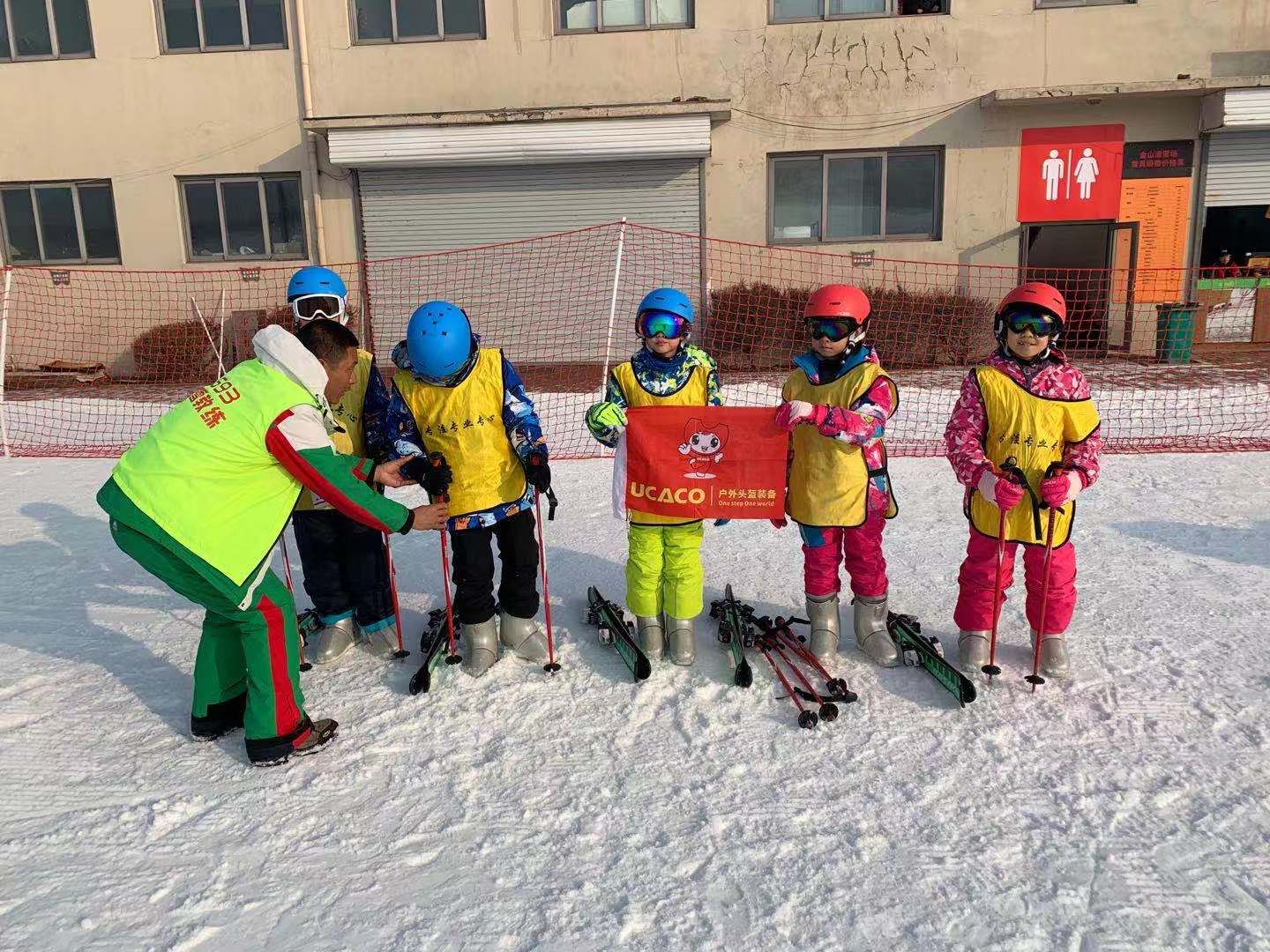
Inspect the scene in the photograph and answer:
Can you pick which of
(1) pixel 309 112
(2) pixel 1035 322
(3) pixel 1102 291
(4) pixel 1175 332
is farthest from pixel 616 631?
(3) pixel 1102 291

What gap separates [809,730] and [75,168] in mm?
16769

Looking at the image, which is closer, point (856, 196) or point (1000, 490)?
point (1000, 490)

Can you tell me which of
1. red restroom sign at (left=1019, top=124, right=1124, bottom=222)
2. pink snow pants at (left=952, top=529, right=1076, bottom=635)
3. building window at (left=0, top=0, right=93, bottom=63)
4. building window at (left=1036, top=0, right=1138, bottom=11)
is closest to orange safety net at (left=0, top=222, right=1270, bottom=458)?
red restroom sign at (left=1019, top=124, right=1124, bottom=222)

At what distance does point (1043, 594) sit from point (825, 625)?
971 mm

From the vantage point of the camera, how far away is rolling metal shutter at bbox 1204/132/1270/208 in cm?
1371

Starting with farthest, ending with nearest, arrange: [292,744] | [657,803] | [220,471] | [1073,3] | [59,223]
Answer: [59,223]
[1073,3]
[292,744]
[220,471]
[657,803]

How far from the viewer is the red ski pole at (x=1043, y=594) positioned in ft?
12.1

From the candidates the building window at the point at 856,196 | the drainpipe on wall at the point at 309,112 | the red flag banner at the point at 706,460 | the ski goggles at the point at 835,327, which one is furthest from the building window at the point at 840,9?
the red flag banner at the point at 706,460

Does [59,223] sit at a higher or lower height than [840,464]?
higher

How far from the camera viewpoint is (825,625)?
13.4ft

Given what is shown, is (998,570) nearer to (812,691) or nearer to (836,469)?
(836,469)

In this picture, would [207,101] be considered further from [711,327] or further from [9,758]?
[9,758]

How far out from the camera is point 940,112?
1390 cm

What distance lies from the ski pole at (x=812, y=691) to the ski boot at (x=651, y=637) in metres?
0.55
